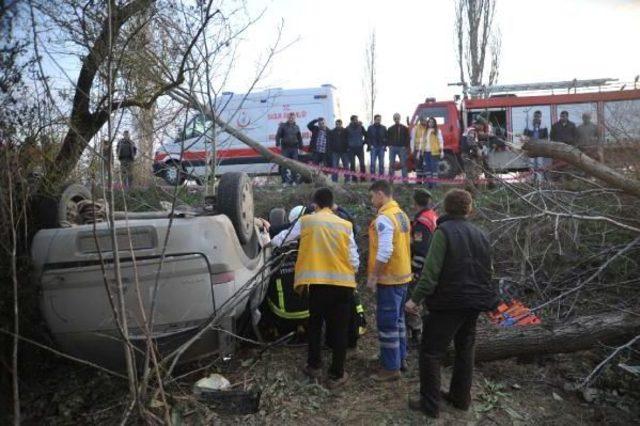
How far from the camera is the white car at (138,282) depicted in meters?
3.71

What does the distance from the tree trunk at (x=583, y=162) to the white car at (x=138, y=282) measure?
4477 mm

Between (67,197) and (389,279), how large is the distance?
101 inches

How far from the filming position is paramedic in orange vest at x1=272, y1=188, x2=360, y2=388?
14.1 ft

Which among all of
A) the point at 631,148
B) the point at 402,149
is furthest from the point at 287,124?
the point at 631,148

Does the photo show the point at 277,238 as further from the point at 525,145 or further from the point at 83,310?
the point at 525,145

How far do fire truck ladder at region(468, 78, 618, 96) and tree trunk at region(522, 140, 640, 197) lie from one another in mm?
9820

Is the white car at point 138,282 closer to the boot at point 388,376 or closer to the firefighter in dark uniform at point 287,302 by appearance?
the firefighter in dark uniform at point 287,302

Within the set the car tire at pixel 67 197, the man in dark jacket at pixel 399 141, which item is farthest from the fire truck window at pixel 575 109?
the car tire at pixel 67 197

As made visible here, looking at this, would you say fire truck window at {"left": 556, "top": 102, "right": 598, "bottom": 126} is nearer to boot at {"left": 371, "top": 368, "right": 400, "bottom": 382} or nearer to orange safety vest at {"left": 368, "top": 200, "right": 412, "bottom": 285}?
orange safety vest at {"left": 368, "top": 200, "right": 412, "bottom": 285}

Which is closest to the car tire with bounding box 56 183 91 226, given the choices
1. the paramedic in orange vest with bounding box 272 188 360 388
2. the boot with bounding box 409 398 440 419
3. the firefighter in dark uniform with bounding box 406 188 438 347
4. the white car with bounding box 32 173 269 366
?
the white car with bounding box 32 173 269 366

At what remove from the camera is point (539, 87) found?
16.0 m

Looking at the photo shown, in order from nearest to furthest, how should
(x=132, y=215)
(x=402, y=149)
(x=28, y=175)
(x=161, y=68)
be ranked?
1. (x=28, y=175)
2. (x=132, y=215)
3. (x=161, y=68)
4. (x=402, y=149)

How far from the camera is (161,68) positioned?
591cm

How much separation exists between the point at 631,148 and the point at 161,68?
5.63 meters
